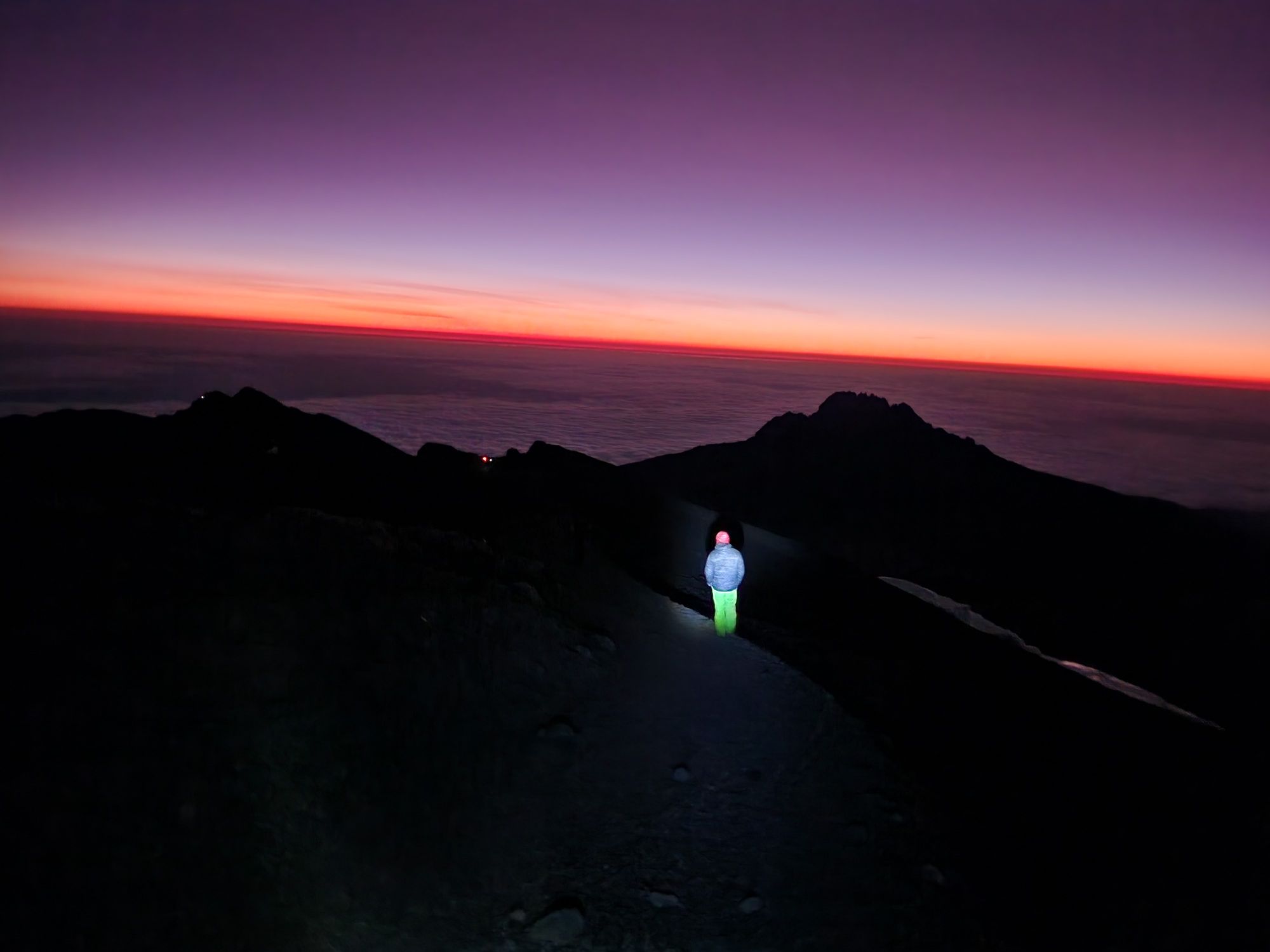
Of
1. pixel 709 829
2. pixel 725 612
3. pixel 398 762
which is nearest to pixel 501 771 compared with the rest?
pixel 398 762

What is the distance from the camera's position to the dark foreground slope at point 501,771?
17.7ft

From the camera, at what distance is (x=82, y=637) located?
22.1ft

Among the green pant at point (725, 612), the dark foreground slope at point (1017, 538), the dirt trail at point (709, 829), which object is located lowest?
the dark foreground slope at point (1017, 538)

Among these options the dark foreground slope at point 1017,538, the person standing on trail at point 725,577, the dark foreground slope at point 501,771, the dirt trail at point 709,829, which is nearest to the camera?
the dark foreground slope at point 501,771

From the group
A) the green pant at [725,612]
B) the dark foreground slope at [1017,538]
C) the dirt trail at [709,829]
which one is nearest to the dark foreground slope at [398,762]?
the dirt trail at [709,829]

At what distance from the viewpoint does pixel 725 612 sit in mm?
10398

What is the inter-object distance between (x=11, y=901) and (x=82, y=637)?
2830 mm

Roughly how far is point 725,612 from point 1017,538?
33.2 metres

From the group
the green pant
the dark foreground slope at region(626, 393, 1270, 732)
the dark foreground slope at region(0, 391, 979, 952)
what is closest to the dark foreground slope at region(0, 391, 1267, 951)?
the dark foreground slope at region(0, 391, 979, 952)

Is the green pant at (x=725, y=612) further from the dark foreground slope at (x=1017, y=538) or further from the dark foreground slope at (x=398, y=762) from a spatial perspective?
→ the dark foreground slope at (x=1017, y=538)

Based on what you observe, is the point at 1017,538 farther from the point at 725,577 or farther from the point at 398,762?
the point at 398,762

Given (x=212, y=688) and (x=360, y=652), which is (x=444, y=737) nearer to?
(x=360, y=652)

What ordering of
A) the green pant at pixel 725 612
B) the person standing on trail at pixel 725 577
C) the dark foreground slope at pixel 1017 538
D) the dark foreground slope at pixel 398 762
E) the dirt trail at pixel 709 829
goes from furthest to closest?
1. the dark foreground slope at pixel 1017 538
2. the green pant at pixel 725 612
3. the person standing on trail at pixel 725 577
4. the dirt trail at pixel 709 829
5. the dark foreground slope at pixel 398 762

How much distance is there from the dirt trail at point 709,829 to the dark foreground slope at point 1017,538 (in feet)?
67.7
